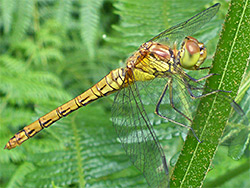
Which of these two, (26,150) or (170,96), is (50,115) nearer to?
(170,96)

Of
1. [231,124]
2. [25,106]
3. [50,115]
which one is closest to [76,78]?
[25,106]

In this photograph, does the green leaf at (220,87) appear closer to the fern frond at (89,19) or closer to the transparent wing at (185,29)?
the transparent wing at (185,29)

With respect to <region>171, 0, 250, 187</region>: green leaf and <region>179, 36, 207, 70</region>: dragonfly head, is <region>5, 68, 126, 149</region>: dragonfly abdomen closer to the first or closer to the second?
<region>179, 36, 207, 70</region>: dragonfly head

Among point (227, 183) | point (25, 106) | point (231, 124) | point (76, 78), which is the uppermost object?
point (76, 78)

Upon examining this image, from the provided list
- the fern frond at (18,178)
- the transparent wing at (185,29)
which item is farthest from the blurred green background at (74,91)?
the transparent wing at (185,29)

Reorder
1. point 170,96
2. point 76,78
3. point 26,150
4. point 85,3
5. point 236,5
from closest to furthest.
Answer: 1. point 236,5
2. point 170,96
3. point 26,150
4. point 85,3
5. point 76,78
